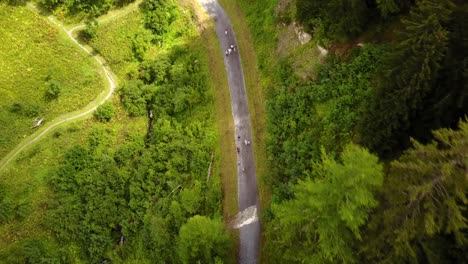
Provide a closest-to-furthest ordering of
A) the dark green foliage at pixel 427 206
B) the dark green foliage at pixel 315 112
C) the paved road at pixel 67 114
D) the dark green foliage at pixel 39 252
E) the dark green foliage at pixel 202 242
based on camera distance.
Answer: the dark green foliage at pixel 427 206 < the dark green foliage at pixel 202 242 < the dark green foliage at pixel 315 112 < the dark green foliage at pixel 39 252 < the paved road at pixel 67 114

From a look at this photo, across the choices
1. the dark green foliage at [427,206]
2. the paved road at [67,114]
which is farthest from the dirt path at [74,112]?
the dark green foliage at [427,206]

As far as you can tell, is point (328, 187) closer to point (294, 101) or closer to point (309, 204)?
point (309, 204)

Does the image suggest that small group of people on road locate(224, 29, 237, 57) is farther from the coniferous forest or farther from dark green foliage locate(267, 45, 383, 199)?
dark green foliage locate(267, 45, 383, 199)

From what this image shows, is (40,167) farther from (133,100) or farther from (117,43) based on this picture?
(117,43)

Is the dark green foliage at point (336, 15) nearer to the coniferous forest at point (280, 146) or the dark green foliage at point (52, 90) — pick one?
the coniferous forest at point (280, 146)

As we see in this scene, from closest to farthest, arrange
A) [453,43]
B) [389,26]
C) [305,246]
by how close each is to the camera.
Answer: [453,43], [305,246], [389,26]

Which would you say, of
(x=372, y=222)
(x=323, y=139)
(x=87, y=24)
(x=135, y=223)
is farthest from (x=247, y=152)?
(x=87, y=24)
